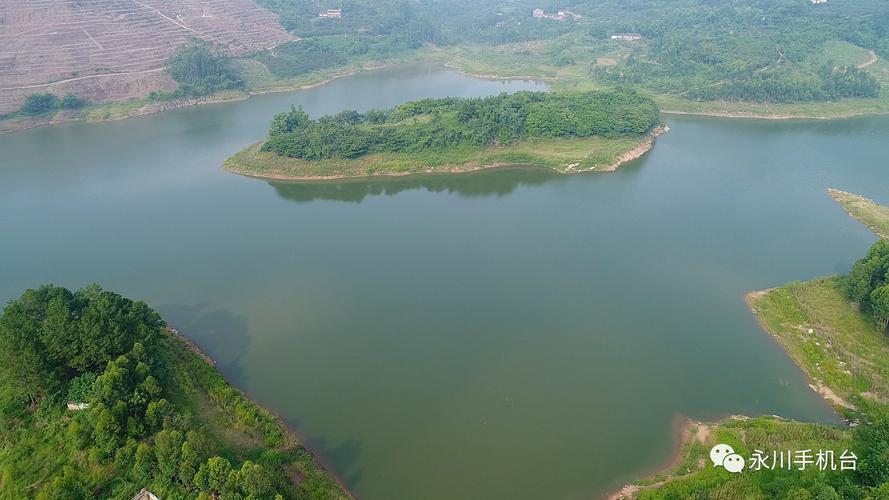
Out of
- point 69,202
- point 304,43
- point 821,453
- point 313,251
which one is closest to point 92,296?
point 313,251

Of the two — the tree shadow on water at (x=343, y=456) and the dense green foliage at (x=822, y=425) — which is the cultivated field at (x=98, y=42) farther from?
the dense green foliage at (x=822, y=425)

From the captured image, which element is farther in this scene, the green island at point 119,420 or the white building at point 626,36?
the white building at point 626,36

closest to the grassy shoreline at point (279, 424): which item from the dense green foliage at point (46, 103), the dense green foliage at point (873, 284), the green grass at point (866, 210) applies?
the dense green foliage at point (873, 284)

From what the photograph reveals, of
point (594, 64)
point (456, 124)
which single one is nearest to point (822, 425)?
point (456, 124)

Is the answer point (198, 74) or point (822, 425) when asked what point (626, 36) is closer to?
point (198, 74)

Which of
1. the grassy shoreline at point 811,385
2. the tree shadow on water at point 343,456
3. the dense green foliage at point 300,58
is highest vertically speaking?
the dense green foliage at point 300,58
